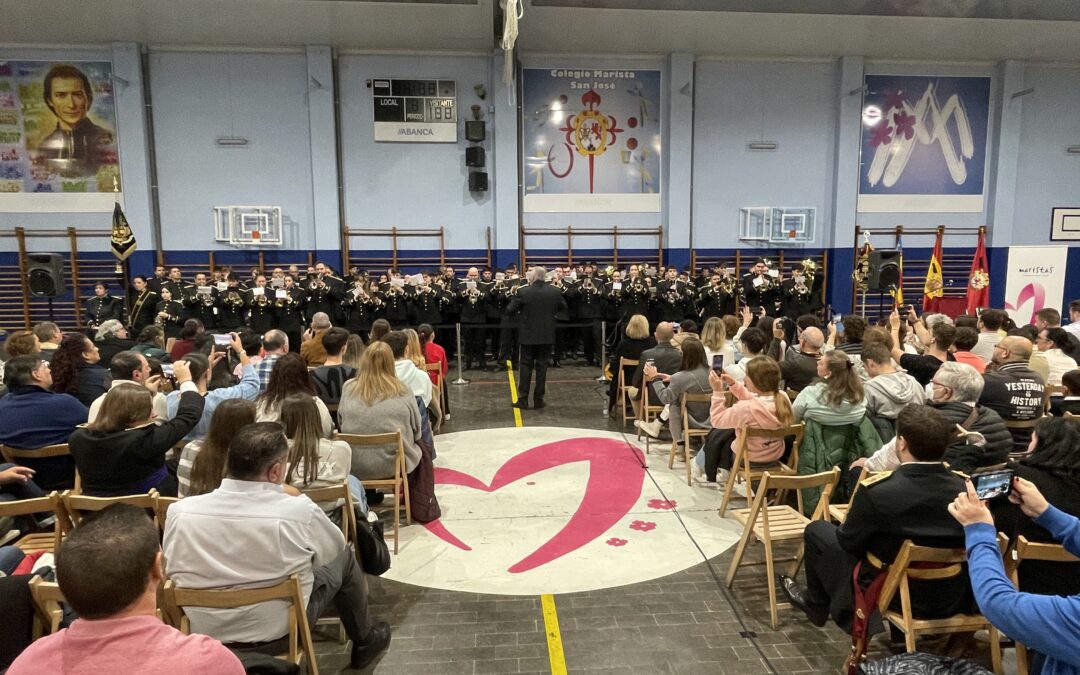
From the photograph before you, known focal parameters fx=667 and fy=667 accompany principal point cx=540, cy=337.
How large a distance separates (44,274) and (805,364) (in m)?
10.6

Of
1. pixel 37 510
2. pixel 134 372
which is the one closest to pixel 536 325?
pixel 134 372

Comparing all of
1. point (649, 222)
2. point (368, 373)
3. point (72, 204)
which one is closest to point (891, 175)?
point (649, 222)

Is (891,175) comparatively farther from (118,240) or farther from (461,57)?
(118,240)

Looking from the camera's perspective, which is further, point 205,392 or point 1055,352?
point 1055,352

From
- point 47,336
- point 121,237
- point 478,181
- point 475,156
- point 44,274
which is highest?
point 475,156

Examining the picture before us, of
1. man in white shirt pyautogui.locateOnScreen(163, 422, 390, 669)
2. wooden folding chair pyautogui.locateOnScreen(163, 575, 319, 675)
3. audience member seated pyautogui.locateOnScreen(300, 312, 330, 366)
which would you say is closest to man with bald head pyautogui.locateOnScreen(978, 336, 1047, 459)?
man in white shirt pyautogui.locateOnScreen(163, 422, 390, 669)

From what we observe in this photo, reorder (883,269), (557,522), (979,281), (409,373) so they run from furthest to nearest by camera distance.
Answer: (979,281)
(883,269)
(409,373)
(557,522)

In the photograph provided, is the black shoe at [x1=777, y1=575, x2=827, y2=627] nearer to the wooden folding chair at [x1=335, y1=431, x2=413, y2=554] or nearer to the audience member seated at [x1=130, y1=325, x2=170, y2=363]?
the wooden folding chair at [x1=335, y1=431, x2=413, y2=554]

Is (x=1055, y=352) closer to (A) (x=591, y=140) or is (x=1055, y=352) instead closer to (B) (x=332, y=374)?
(B) (x=332, y=374)

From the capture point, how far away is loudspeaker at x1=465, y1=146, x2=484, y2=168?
41.2 ft

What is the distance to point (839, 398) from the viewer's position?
13.7ft

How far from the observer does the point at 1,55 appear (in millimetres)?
11852

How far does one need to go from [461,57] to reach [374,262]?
4.24 m

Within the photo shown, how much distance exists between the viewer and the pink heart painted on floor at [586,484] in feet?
15.0
